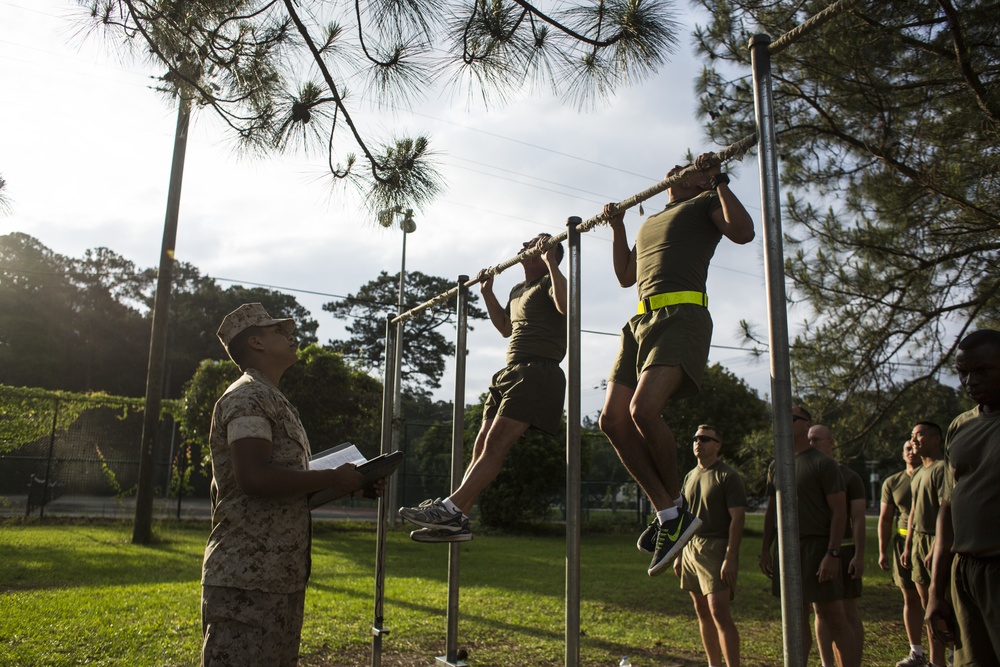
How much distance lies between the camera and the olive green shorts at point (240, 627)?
2488 millimetres

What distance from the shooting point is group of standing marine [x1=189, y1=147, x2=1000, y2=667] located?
2.51 metres

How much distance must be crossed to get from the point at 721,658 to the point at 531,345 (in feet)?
8.37

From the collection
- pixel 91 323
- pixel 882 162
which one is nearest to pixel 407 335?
pixel 91 323

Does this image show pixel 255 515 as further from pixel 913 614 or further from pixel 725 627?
pixel 913 614

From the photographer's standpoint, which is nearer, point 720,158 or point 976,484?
point 976,484

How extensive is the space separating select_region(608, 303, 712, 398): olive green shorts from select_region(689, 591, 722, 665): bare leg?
2.41m

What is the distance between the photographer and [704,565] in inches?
192

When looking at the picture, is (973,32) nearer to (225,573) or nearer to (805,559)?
(805,559)

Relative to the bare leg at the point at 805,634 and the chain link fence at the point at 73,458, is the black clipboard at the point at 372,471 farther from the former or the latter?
the chain link fence at the point at 73,458

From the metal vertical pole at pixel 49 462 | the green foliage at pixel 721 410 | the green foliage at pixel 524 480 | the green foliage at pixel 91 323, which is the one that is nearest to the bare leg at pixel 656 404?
the green foliage at pixel 524 480

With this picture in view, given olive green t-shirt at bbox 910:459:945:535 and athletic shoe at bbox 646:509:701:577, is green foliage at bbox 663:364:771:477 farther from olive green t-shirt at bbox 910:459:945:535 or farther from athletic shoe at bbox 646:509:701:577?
athletic shoe at bbox 646:509:701:577

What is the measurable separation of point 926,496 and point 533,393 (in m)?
3.17

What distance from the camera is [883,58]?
254 inches

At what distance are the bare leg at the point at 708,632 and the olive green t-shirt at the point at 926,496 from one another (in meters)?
1.60
